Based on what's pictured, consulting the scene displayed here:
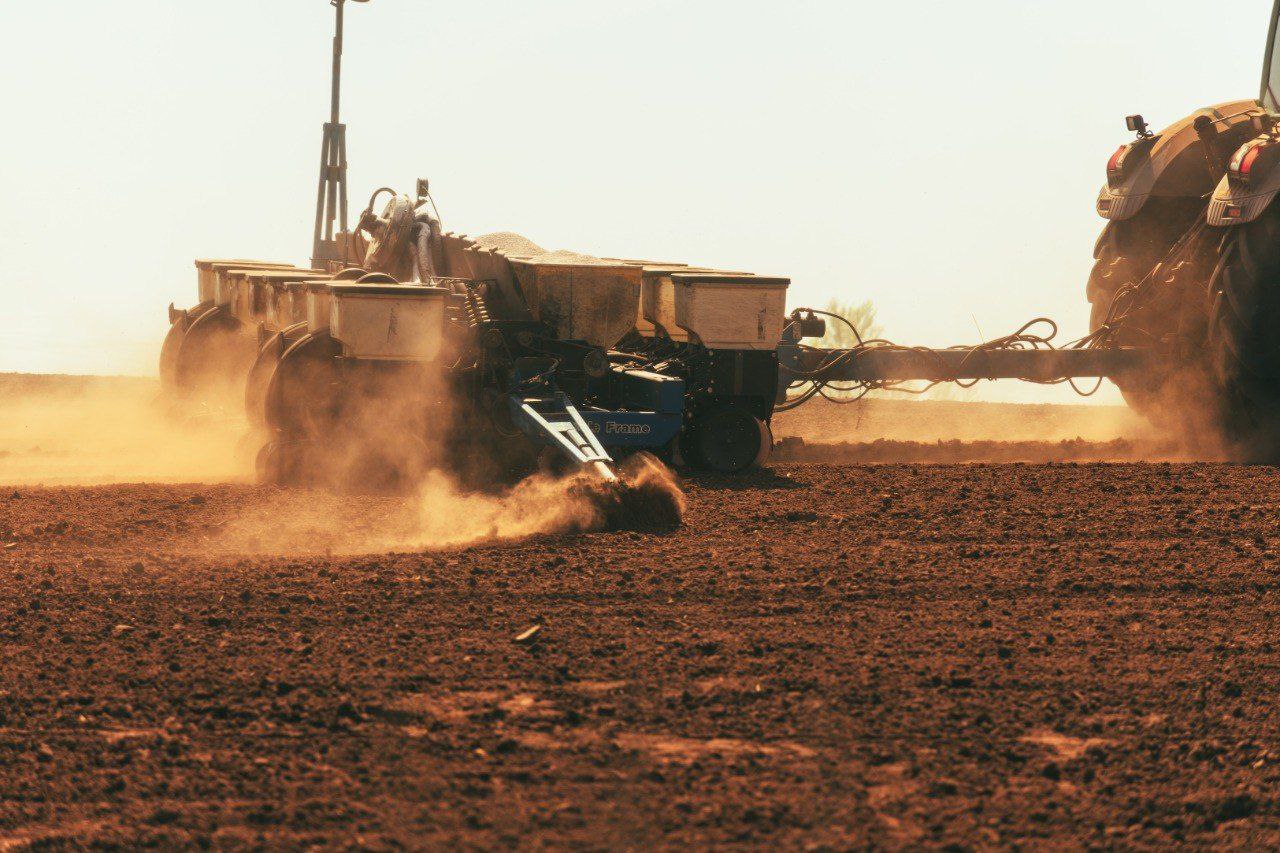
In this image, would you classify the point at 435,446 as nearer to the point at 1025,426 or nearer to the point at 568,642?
the point at 568,642

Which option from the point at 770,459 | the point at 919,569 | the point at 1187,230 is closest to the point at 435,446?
the point at 770,459

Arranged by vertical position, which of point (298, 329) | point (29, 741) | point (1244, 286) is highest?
point (1244, 286)

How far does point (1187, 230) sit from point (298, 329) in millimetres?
6443

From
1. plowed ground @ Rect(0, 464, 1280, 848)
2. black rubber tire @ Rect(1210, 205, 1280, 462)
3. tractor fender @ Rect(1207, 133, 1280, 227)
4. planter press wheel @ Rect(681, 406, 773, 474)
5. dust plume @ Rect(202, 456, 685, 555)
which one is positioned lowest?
plowed ground @ Rect(0, 464, 1280, 848)

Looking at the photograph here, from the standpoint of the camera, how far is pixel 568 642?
213 inches

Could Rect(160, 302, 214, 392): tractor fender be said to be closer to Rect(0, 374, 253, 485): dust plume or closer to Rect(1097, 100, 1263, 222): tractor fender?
Rect(0, 374, 253, 485): dust plume

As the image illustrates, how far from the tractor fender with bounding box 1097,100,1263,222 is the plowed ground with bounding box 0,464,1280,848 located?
4.28 metres

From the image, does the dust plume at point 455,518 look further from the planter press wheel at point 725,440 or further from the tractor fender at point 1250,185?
the tractor fender at point 1250,185

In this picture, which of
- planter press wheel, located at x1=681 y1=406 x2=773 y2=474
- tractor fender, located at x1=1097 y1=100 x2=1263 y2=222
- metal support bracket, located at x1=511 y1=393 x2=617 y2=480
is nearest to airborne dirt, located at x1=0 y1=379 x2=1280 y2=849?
metal support bracket, located at x1=511 y1=393 x2=617 y2=480

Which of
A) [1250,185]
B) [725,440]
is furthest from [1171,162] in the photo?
[725,440]

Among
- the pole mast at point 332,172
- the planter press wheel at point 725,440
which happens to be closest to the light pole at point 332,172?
the pole mast at point 332,172

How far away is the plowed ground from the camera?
392cm

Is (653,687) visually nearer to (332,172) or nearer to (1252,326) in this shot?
(1252,326)

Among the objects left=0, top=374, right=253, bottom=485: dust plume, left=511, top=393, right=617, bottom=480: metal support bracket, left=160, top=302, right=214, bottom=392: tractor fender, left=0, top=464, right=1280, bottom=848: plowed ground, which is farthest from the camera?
left=160, top=302, right=214, bottom=392: tractor fender
